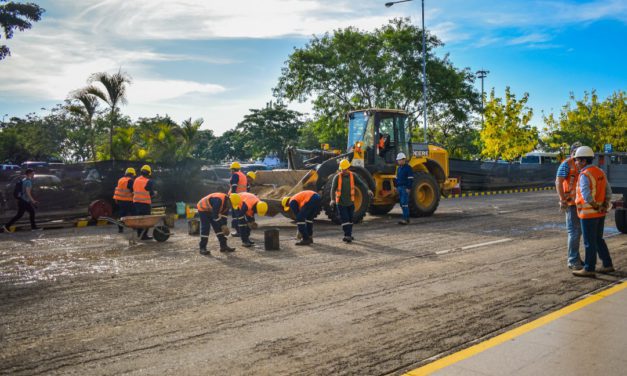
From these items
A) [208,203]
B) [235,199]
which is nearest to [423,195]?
[235,199]

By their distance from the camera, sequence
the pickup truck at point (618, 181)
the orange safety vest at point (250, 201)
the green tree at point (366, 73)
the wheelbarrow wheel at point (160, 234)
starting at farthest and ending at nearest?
the green tree at point (366, 73)
the wheelbarrow wheel at point (160, 234)
the pickup truck at point (618, 181)
the orange safety vest at point (250, 201)

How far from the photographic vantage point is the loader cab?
1550 cm

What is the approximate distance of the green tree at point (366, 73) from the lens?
3309 centimetres

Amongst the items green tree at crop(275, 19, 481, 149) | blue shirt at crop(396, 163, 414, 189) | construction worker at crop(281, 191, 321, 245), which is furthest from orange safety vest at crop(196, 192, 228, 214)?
green tree at crop(275, 19, 481, 149)

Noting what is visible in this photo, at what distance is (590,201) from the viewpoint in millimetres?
7320

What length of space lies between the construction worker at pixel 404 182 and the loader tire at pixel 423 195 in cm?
152

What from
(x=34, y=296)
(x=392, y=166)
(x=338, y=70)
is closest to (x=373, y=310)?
(x=34, y=296)

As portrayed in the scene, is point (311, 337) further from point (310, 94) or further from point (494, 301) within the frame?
point (310, 94)

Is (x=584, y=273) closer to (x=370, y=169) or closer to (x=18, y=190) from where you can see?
(x=370, y=169)

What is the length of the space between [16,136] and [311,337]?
5178 centimetres

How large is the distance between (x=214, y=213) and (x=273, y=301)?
399 centimetres

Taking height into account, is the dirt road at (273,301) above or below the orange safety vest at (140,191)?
below

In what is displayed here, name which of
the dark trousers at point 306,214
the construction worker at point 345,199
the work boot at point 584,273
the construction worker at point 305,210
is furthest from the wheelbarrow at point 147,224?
the work boot at point 584,273

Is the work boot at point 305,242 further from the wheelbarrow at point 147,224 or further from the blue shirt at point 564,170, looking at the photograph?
the blue shirt at point 564,170
